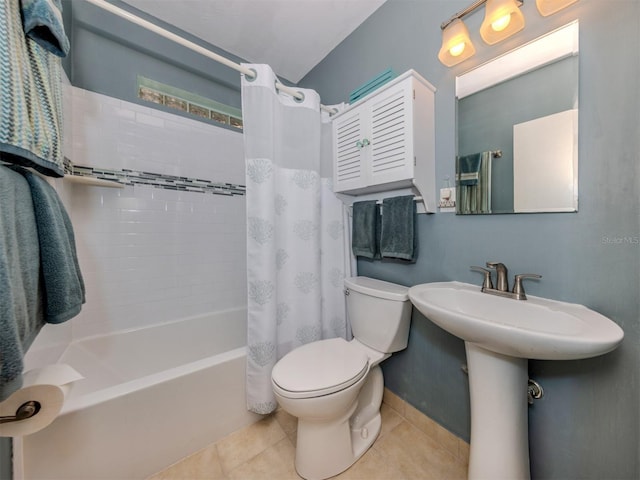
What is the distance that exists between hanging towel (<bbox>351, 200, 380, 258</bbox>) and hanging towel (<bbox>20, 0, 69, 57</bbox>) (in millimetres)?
1342

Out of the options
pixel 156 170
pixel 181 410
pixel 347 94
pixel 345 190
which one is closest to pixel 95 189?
pixel 156 170

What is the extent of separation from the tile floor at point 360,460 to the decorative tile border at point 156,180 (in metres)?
1.52

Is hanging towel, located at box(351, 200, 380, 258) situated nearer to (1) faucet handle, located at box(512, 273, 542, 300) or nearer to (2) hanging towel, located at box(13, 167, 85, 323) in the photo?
(1) faucet handle, located at box(512, 273, 542, 300)

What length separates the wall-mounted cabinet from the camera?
112 centimetres

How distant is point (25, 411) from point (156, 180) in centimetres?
135

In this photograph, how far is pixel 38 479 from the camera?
0.83 meters

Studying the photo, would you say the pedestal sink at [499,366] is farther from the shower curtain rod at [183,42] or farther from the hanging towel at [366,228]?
the shower curtain rod at [183,42]

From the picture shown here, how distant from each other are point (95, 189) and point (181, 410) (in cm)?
132

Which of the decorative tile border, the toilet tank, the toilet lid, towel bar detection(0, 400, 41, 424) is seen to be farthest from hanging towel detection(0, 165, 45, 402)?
A: the toilet tank

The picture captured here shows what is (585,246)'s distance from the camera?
2.67 feet

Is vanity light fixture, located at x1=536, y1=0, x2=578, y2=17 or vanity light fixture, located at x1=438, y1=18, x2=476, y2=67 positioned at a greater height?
vanity light fixture, located at x1=438, y1=18, x2=476, y2=67

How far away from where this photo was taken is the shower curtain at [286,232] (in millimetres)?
1274

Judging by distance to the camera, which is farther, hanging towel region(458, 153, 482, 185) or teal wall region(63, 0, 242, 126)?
teal wall region(63, 0, 242, 126)

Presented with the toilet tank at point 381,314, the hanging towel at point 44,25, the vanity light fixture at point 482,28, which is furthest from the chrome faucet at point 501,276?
the hanging towel at point 44,25
